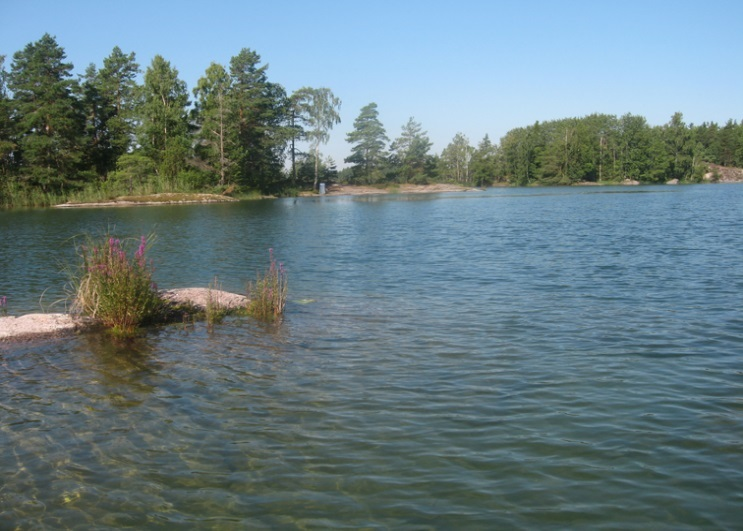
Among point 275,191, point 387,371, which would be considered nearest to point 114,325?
point 387,371

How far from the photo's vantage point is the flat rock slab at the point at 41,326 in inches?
392

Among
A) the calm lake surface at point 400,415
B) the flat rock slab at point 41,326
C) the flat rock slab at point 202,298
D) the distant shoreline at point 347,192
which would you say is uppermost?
the distant shoreline at point 347,192

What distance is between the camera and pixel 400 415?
21.9ft

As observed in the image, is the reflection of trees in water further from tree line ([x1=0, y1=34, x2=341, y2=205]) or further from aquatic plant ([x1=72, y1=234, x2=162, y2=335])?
tree line ([x1=0, y1=34, x2=341, y2=205])

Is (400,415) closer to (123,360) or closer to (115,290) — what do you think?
(123,360)

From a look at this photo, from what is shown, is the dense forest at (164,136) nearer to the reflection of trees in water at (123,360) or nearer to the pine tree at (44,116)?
the pine tree at (44,116)

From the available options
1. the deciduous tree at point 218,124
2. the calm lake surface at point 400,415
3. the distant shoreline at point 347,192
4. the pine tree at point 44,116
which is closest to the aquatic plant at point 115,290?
the calm lake surface at point 400,415

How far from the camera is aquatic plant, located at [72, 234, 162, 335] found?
10.3 m

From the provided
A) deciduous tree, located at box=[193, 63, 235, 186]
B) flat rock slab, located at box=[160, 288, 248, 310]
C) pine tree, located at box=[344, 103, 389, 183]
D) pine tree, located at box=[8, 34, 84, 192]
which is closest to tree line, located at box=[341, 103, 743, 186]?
pine tree, located at box=[344, 103, 389, 183]

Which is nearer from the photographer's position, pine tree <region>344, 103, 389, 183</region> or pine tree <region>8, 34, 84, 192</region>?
pine tree <region>8, 34, 84, 192</region>

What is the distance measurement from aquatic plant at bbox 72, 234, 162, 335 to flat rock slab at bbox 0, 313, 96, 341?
0.28 meters

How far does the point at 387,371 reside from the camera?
8234 millimetres

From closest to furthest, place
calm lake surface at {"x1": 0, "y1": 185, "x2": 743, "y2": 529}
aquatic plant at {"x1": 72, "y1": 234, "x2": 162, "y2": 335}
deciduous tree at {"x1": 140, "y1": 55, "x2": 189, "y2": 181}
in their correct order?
calm lake surface at {"x1": 0, "y1": 185, "x2": 743, "y2": 529} < aquatic plant at {"x1": 72, "y1": 234, "x2": 162, "y2": 335} < deciduous tree at {"x1": 140, "y1": 55, "x2": 189, "y2": 181}

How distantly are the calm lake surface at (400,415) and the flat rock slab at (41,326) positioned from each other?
0.35 metres
